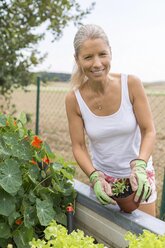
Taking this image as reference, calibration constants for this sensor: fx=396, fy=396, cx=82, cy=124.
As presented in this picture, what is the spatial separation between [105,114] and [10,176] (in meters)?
0.49

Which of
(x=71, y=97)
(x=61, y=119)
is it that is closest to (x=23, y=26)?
(x=71, y=97)

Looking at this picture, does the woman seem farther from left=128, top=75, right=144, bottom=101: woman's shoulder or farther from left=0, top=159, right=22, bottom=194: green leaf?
left=0, top=159, right=22, bottom=194: green leaf

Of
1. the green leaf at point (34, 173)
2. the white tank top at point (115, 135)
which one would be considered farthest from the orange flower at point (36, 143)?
the white tank top at point (115, 135)

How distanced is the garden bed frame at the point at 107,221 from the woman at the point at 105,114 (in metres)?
0.10

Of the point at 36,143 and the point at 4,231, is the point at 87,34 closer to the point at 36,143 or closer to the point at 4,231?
the point at 36,143

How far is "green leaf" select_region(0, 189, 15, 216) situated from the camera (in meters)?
1.47

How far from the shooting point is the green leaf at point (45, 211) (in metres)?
1.49

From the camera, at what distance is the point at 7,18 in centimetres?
403

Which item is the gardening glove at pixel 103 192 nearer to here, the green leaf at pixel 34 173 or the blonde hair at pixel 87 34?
the green leaf at pixel 34 173

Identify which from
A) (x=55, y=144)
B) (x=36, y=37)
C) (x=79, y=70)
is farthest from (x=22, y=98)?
(x=79, y=70)

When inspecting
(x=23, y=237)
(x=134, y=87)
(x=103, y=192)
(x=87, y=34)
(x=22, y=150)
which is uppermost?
(x=87, y=34)

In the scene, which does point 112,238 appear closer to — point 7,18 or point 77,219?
point 77,219

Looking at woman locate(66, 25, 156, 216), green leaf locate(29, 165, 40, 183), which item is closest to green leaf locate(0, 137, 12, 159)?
green leaf locate(29, 165, 40, 183)

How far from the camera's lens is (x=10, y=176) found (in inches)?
58.0
